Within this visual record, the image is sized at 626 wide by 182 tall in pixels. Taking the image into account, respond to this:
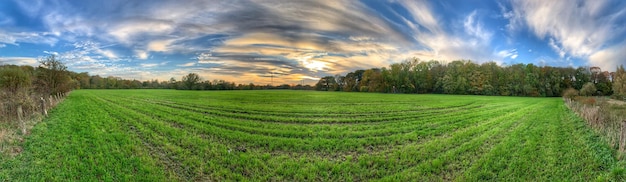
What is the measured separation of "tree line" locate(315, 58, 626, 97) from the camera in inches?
2203

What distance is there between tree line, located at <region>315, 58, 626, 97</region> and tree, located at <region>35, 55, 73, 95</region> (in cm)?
3701

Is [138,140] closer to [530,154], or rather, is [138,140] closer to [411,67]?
[530,154]

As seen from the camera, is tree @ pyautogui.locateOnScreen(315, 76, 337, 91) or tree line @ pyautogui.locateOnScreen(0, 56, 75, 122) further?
tree @ pyautogui.locateOnScreen(315, 76, 337, 91)

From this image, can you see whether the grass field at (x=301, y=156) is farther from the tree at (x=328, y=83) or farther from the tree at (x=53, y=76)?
the tree at (x=328, y=83)

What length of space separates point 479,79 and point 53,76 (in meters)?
68.2

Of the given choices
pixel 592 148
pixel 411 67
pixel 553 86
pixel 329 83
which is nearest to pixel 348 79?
pixel 329 83

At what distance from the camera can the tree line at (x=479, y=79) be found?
55953 mm

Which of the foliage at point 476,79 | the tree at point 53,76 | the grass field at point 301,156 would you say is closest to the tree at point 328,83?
the foliage at point 476,79

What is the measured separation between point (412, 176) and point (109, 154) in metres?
6.25

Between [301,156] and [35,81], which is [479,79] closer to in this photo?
[301,156]

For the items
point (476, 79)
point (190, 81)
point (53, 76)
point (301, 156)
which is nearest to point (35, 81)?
point (53, 76)

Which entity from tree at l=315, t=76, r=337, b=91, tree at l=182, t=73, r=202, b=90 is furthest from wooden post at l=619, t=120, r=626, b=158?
tree at l=315, t=76, r=337, b=91

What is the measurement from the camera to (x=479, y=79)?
5775cm

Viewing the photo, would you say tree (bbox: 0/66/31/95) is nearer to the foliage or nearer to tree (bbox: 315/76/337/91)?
the foliage
